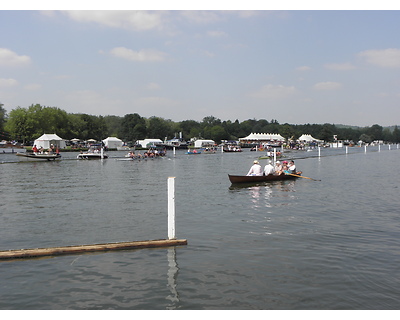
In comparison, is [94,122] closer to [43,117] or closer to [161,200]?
[43,117]

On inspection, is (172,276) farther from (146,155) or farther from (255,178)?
(146,155)

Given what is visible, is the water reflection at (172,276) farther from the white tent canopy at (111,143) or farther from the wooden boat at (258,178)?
the white tent canopy at (111,143)

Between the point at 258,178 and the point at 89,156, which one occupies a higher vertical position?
the point at 89,156

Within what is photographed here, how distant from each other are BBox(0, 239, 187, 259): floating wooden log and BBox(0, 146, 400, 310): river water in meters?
0.23

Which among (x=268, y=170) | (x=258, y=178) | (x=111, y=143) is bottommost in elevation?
(x=258, y=178)

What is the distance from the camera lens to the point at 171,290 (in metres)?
9.52

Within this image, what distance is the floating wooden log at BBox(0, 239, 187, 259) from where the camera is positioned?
1173 centimetres

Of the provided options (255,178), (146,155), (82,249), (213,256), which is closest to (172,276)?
(213,256)

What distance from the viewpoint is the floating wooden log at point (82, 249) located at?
11734 mm

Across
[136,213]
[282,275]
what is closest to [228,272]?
[282,275]

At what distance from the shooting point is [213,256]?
39.9ft

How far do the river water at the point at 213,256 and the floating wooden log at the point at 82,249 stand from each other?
0.23 metres

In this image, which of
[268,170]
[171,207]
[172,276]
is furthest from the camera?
[268,170]

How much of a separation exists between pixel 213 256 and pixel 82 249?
166 inches
